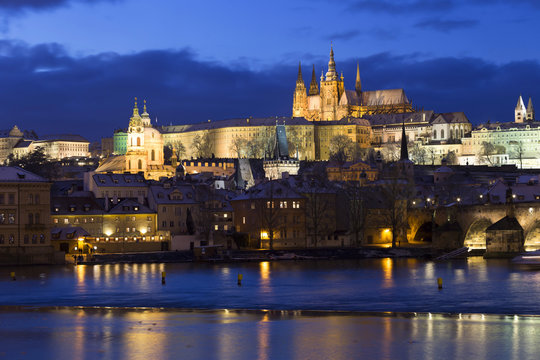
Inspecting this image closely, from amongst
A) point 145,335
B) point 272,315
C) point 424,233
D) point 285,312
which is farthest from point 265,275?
point 424,233

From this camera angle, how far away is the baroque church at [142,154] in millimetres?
142750

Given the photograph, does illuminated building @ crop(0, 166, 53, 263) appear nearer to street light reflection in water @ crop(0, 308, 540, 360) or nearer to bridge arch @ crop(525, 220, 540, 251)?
street light reflection in water @ crop(0, 308, 540, 360)

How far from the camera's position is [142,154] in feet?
472

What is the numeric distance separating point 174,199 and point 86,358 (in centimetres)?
5914

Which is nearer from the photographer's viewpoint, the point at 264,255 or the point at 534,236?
the point at 534,236

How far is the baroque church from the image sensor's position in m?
143

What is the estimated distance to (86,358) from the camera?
27094 millimetres

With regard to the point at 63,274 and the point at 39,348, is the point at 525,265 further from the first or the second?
the point at 39,348

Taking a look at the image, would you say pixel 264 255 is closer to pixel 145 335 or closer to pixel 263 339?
pixel 145 335

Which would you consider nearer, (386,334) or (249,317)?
(386,334)

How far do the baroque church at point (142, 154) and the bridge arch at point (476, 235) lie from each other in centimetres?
6407

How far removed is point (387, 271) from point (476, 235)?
76.4 feet

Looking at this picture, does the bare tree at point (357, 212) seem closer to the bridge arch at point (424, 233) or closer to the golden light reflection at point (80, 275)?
the bridge arch at point (424, 233)

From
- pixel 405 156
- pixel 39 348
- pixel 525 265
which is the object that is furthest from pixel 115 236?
pixel 405 156
